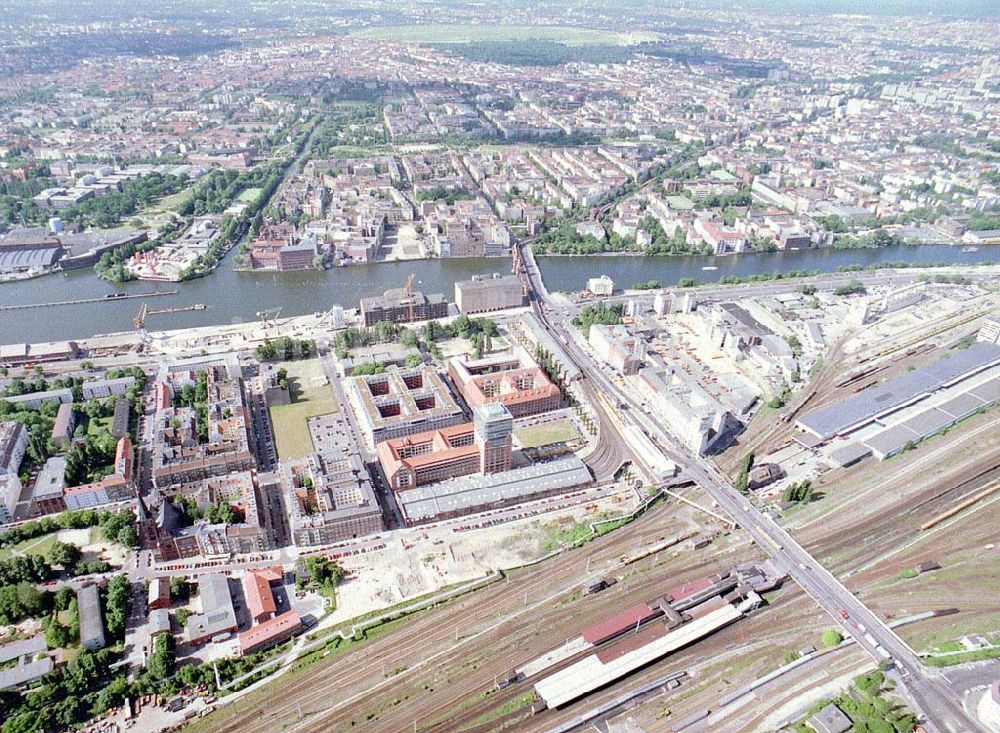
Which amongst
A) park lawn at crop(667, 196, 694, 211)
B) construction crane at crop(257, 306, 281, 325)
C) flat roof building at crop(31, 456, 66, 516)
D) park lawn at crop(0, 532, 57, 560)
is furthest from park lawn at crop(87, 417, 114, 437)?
park lawn at crop(667, 196, 694, 211)

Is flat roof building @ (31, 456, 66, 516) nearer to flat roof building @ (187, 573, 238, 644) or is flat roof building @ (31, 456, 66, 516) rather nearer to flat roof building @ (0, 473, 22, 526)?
flat roof building @ (0, 473, 22, 526)

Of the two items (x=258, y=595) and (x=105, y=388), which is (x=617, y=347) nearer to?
(x=258, y=595)

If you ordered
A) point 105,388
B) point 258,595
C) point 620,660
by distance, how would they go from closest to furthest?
point 620,660
point 258,595
point 105,388

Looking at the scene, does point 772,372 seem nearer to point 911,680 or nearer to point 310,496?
point 911,680

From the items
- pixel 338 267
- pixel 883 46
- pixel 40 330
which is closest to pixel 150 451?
pixel 40 330

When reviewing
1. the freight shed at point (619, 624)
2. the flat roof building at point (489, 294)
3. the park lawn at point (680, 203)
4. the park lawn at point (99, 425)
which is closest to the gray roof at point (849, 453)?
the freight shed at point (619, 624)

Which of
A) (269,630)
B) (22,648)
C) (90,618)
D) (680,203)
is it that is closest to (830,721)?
(269,630)
